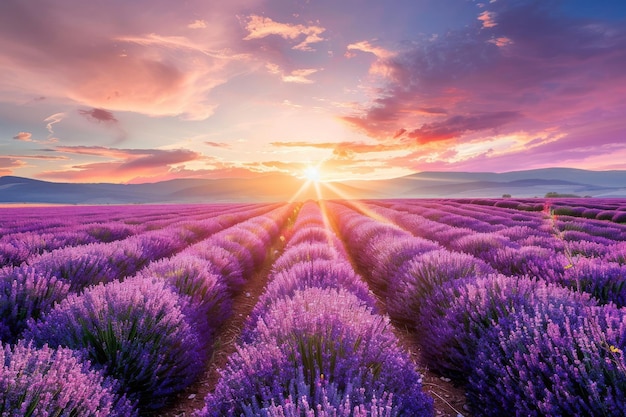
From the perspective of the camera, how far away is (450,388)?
296cm

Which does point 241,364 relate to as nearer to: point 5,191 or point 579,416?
point 579,416

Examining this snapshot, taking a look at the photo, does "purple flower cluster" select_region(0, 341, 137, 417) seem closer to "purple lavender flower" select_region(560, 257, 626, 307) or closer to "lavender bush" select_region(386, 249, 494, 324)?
"lavender bush" select_region(386, 249, 494, 324)

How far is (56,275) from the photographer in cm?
A: 369

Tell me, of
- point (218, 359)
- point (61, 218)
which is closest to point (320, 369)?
point (218, 359)

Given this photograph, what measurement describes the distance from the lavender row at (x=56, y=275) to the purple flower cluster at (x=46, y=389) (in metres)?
1.47

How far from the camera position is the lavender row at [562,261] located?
3396mm

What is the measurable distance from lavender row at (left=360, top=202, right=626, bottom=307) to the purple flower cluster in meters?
2.20

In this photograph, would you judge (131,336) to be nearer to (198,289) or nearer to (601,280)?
(198,289)

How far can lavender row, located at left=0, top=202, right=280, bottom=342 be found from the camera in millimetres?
2918

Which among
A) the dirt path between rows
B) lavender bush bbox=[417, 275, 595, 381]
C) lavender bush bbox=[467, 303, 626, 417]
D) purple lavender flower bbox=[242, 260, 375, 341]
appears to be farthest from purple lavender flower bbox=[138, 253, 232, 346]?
lavender bush bbox=[467, 303, 626, 417]

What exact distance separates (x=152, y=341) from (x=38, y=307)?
143 cm

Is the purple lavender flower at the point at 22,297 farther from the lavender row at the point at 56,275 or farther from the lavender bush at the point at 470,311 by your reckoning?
the lavender bush at the point at 470,311

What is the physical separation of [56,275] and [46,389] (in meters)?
2.69

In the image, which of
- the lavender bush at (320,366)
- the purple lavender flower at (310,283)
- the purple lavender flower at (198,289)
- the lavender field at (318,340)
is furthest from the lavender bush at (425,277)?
the purple lavender flower at (198,289)
